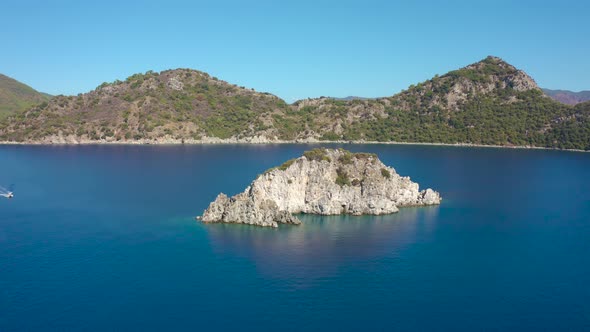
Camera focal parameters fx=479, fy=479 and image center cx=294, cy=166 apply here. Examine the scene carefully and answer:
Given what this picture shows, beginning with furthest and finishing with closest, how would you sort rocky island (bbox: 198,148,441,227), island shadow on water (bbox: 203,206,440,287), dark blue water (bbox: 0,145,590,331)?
rocky island (bbox: 198,148,441,227), island shadow on water (bbox: 203,206,440,287), dark blue water (bbox: 0,145,590,331)

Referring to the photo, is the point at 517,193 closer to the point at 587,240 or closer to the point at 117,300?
the point at 587,240

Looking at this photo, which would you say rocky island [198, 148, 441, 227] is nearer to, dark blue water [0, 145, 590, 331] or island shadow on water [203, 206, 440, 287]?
island shadow on water [203, 206, 440, 287]

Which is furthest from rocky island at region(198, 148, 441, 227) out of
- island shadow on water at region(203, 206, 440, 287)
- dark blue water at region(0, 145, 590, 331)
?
dark blue water at region(0, 145, 590, 331)

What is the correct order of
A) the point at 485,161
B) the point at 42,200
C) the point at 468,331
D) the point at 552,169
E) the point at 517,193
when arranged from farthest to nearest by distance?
the point at 485,161 < the point at 552,169 < the point at 517,193 < the point at 42,200 < the point at 468,331

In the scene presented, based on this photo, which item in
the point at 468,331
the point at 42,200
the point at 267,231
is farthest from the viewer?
the point at 42,200

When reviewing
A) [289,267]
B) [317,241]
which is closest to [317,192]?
[317,241]

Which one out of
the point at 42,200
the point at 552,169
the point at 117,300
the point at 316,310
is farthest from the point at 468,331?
the point at 552,169
